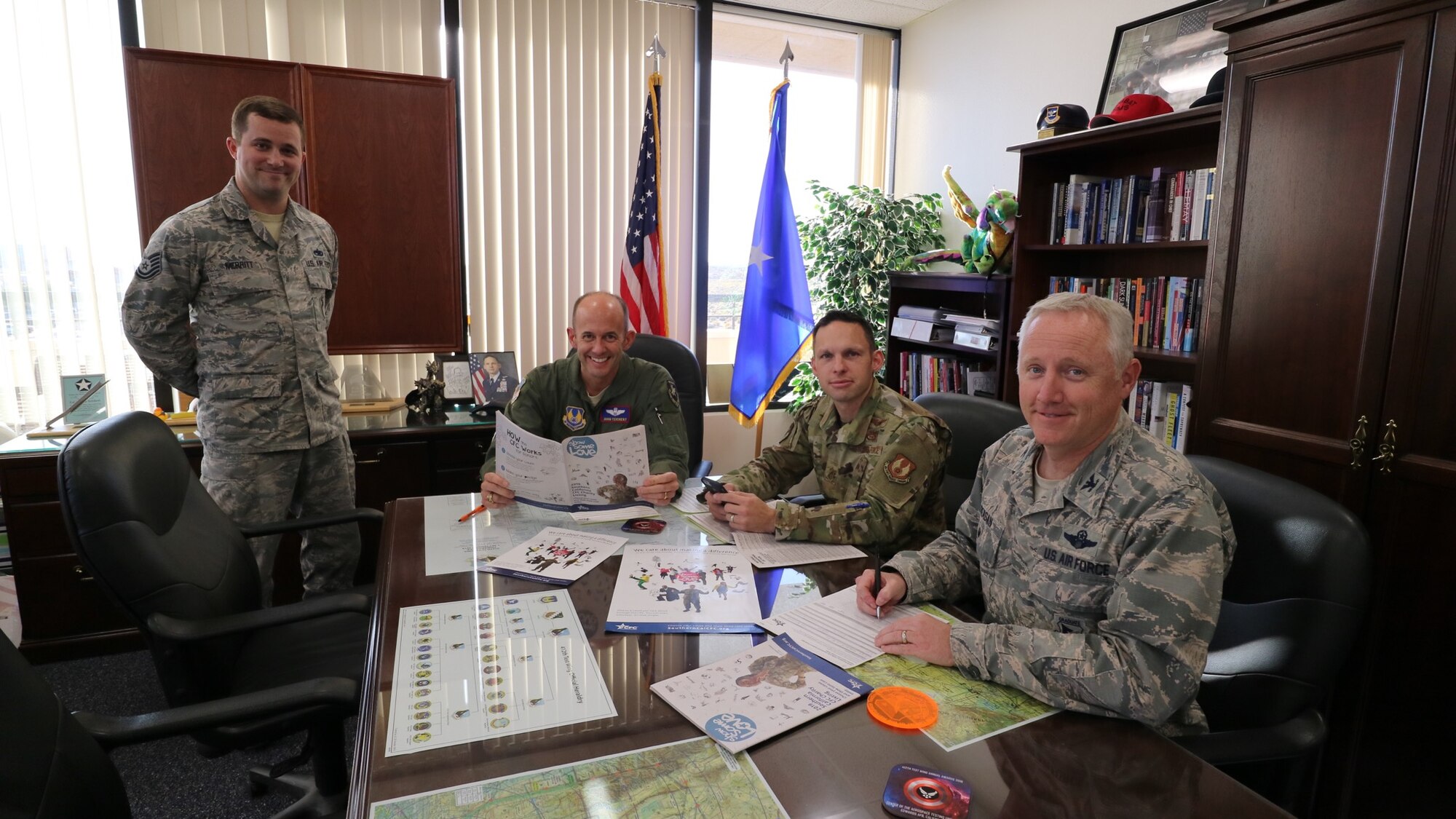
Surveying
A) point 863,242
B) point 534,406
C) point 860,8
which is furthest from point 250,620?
point 860,8

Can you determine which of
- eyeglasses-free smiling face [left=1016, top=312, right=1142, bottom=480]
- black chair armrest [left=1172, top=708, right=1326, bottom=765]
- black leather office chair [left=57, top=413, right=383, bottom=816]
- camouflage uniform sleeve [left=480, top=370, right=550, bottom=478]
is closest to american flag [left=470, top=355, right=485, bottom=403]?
camouflage uniform sleeve [left=480, top=370, right=550, bottom=478]

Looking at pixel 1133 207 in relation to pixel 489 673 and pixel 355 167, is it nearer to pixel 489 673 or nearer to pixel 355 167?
pixel 489 673

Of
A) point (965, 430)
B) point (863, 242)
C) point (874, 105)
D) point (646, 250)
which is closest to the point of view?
point (965, 430)

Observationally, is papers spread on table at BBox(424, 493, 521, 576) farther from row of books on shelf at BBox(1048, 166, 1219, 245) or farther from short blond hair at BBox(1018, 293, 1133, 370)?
row of books on shelf at BBox(1048, 166, 1219, 245)

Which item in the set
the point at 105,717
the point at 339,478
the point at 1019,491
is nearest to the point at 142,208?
the point at 339,478

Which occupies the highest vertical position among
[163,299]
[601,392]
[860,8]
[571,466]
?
[860,8]

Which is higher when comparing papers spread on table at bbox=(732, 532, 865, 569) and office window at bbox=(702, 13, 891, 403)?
office window at bbox=(702, 13, 891, 403)

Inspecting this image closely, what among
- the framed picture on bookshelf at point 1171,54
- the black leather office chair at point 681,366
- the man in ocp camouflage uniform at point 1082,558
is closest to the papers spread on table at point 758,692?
the man in ocp camouflage uniform at point 1082,558

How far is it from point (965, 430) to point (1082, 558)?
95 cm

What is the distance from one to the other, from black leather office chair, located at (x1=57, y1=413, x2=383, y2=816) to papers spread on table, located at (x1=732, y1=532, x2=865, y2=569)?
727mm

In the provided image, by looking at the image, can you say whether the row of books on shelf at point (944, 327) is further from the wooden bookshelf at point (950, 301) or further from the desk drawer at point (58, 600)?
the desk drawer at point (58, 600)

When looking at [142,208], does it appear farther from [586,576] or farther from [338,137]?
[586,576]

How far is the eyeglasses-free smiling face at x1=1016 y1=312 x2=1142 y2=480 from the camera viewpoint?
1178 millimetres

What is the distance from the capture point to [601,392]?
2.29m
